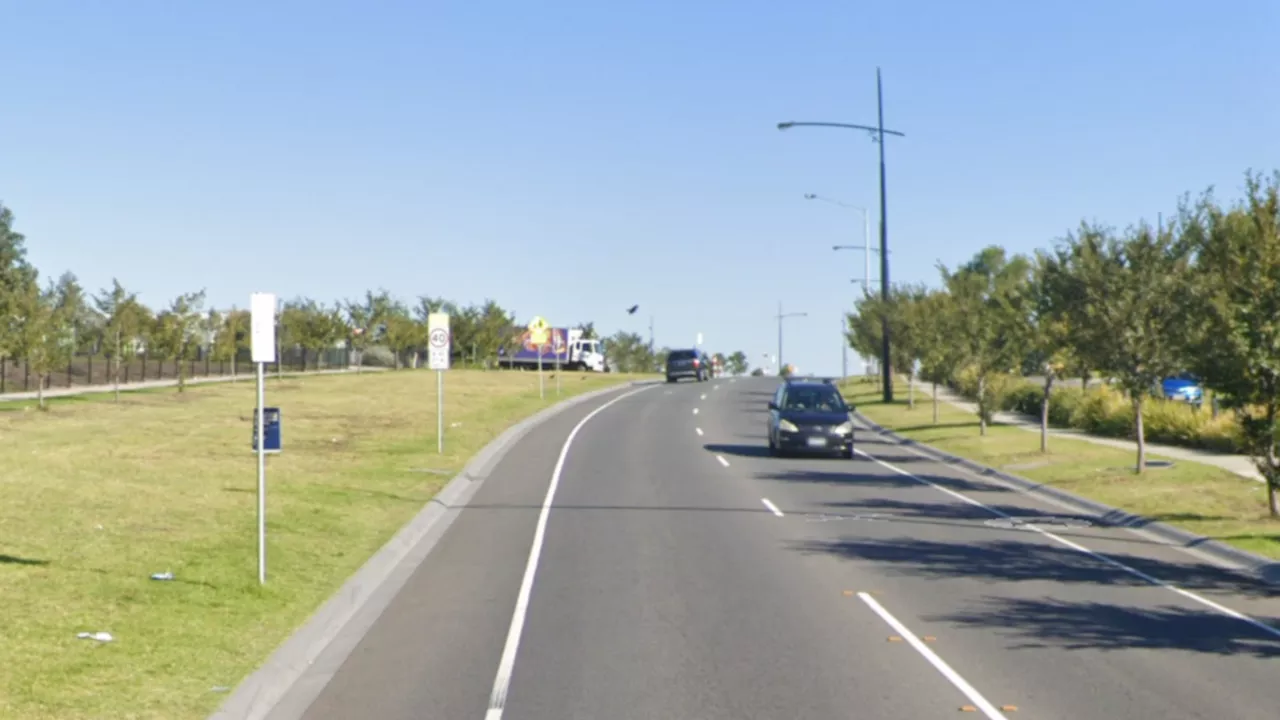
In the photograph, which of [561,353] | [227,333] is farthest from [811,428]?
[561,353]

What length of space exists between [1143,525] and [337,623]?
1212cm

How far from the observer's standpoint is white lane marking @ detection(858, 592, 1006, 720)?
9.20 m

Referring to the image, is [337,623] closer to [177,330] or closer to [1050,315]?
[1050,315]

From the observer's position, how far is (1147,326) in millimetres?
24688

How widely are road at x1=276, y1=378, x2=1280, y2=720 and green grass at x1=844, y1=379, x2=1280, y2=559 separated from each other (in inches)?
42.8

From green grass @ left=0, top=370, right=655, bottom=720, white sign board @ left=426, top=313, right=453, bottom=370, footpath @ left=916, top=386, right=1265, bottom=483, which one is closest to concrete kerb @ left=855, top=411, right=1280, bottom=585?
footpath @ left=916, top=386, right=1265, bottom=483

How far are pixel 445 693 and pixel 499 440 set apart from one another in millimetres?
25828

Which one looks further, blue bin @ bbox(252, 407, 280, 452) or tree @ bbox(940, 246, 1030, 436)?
tree @ bbox(940, 246, 1030, 436)

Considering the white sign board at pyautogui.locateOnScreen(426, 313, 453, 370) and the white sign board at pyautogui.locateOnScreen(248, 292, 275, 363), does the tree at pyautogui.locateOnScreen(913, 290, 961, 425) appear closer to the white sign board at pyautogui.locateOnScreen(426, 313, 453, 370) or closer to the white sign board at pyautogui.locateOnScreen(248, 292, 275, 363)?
the white sign board at pyautogui.locateOnScreen(426, 313, 453, 370)

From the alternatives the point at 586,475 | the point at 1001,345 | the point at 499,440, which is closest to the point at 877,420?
the point at 1001,345

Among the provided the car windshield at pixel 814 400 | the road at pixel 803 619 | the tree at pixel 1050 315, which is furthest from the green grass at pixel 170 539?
the tree at pixel 1050 315

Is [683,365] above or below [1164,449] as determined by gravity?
above

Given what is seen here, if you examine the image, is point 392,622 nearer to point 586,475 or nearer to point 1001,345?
point 586,475

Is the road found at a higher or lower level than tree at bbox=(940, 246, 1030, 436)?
lower
